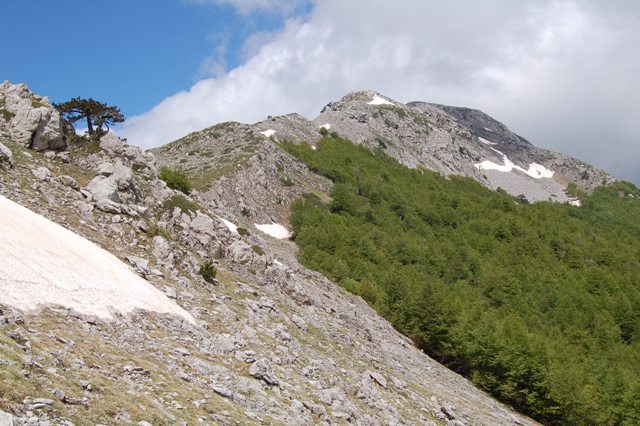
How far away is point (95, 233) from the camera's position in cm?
2614

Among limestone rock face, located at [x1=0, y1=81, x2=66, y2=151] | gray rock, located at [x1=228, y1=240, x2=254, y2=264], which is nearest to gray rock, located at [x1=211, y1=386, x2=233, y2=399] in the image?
gray rock, located at [x1=228, y1=240, x2=254, y2=264]

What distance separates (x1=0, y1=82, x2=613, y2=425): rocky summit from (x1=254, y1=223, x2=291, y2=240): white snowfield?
22.8m

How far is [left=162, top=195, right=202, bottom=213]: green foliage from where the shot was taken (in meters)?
34.7

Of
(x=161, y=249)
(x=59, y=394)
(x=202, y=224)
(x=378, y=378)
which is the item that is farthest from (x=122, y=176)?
(x=59, y=394)

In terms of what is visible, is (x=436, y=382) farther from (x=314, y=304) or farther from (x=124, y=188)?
(x=124, y=188)

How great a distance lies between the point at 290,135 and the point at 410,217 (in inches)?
1530

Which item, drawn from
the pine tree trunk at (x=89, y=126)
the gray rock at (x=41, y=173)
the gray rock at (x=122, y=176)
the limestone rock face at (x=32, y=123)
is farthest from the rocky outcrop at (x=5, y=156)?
the pine tree trunk at (x=89, y=126)

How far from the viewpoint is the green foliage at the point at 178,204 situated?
34688 mm

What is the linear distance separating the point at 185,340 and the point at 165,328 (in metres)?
1.04

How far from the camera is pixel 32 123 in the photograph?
32.7 meters

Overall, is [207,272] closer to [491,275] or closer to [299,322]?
[299,322]

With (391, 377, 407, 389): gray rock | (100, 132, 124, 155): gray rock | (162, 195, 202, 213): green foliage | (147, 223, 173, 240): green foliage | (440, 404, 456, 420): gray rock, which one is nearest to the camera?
(440, 404, 456, 420): gray rock

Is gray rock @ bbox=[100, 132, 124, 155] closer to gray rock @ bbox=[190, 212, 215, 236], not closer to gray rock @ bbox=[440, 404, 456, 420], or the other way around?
gray rock @ bbox=[190, 212, 215, 236]

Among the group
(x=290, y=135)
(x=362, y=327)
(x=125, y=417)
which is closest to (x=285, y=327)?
(x=362, y=327)
